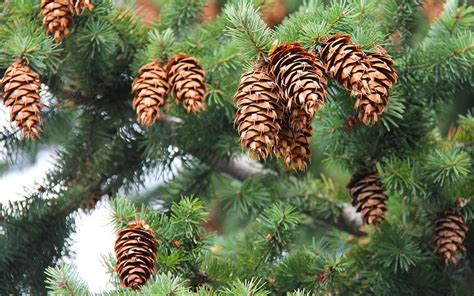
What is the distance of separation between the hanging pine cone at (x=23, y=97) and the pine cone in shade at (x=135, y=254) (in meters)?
0.31

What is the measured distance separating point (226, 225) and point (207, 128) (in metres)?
1.13

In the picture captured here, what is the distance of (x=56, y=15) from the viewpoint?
1856mm

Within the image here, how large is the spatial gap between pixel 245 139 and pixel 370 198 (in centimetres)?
51

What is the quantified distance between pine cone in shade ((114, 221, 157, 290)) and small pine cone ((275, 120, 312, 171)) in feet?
0.96

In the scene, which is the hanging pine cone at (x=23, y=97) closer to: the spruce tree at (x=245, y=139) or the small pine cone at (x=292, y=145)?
the spruce tree at (x=245, y=139)

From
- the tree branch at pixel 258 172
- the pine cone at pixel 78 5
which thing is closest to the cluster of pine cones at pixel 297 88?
the pine cone at pixel 78 5

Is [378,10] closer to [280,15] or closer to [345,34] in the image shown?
[345,34]

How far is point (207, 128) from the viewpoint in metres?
2.16

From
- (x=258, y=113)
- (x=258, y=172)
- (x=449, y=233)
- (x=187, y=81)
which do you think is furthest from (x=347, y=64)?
(x=258, y=172)

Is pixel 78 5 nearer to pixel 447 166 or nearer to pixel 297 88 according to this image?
pixel 297 88

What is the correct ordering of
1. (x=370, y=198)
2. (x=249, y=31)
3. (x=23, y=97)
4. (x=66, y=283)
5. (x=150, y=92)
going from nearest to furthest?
(x=66, y=283), (x=249, y=31), (x=23, y=97), (x=150, y=92), (x=370, y=198)

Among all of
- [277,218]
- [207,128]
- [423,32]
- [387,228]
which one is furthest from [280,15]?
[277,218]

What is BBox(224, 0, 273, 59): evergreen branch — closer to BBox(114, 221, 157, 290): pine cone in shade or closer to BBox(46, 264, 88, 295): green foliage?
BBox(114, 221, 157, 290): pine cone in shade

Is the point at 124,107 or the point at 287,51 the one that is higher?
the point at 124,107
